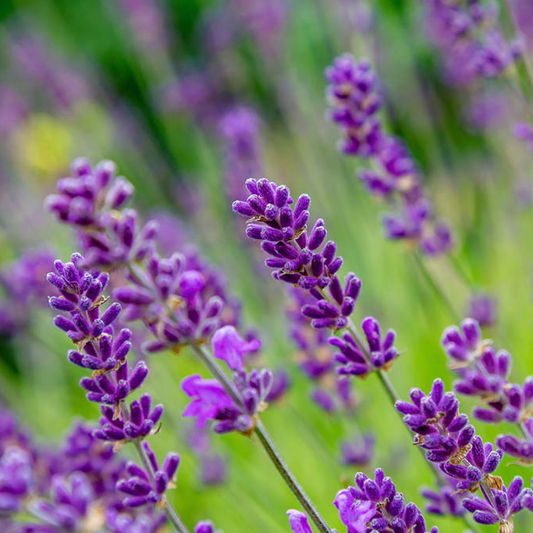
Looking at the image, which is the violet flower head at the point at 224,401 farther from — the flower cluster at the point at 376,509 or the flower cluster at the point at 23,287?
the flower cluster at the point at 23,287

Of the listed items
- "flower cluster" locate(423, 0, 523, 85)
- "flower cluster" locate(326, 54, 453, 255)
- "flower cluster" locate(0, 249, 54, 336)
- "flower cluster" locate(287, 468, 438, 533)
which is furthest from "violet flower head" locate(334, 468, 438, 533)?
"flower cluster" locate(0, 249, 54, 336)

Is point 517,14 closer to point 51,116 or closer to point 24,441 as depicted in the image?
point 51,116

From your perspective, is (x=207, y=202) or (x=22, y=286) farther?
(x=207, y=202)

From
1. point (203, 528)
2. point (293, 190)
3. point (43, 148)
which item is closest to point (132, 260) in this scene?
point (203, 528)

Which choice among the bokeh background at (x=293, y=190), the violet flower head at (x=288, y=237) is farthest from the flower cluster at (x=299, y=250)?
the bokeh background at (x=293, y=190)

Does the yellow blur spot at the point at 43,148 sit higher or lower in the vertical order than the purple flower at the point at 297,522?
higher

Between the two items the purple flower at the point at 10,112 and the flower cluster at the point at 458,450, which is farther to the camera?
the purple flower at the point at 10,112

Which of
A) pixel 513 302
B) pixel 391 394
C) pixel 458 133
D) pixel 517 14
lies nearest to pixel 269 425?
pixel 513 302

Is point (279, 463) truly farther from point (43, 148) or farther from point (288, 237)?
point (43, 148)
